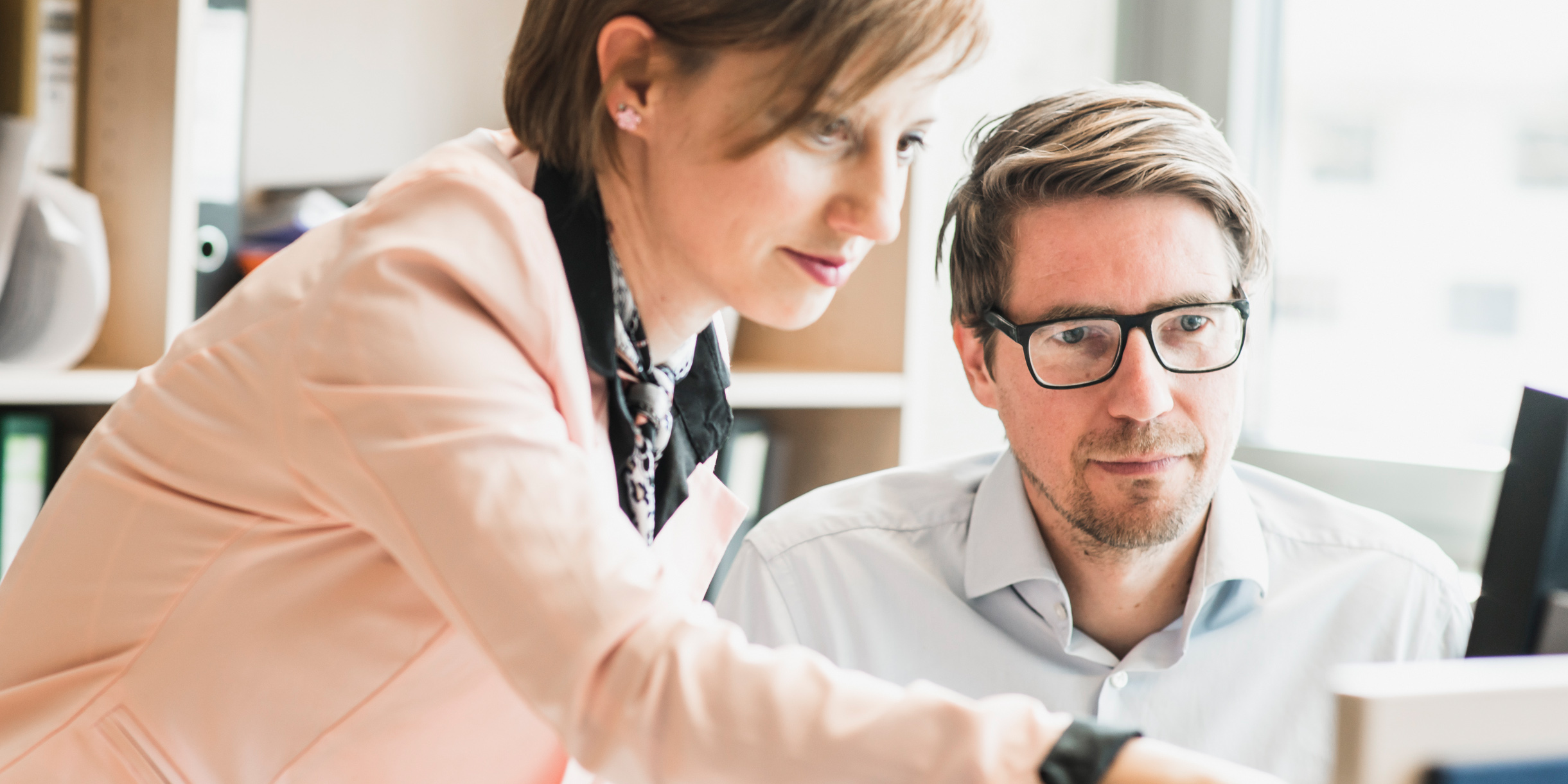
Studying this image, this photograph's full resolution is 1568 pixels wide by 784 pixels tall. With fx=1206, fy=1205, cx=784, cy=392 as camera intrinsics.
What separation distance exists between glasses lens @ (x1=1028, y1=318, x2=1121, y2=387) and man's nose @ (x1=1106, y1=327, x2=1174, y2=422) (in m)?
0.02

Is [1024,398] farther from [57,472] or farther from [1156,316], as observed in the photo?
[57,472]

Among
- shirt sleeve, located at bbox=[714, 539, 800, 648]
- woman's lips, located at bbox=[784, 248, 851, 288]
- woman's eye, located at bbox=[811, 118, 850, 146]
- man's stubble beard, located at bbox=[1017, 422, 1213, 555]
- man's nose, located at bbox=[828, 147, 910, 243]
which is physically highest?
woman's eye, located at bbox=[811, 118, 850, 146]

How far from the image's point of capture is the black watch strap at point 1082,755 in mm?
504

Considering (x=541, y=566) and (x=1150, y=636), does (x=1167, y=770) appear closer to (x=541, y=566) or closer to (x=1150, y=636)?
(x=541, y=566)

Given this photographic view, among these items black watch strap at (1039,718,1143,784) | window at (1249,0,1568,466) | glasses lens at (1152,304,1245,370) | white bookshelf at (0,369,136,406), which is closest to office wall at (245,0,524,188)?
white bookshelf at (0,369,136,406)

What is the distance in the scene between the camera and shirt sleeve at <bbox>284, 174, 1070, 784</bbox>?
0.53 meters

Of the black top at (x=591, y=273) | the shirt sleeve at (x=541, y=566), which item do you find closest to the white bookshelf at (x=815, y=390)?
the black top at (x=591, y=273)

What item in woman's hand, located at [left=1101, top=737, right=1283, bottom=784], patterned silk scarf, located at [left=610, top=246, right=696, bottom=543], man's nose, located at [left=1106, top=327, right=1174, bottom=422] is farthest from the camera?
man's nose, located at [left=1106, top=327, right=1174, bottom=422]

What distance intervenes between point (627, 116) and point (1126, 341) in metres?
0.62

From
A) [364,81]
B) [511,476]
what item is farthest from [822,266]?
[364,81]

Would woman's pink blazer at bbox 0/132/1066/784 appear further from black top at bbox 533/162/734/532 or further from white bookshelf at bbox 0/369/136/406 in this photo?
white bookshelf at bbox 0/369/136/406

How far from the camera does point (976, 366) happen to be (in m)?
1.36

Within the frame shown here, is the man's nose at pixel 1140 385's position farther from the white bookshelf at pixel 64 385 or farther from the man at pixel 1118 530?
the white bookshelf at pixel 64 385

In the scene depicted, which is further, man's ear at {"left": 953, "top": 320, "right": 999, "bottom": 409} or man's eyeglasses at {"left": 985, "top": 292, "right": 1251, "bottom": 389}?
man's ear at {"left": 953, "top": 320, "right": 999, "bottom": 409}
